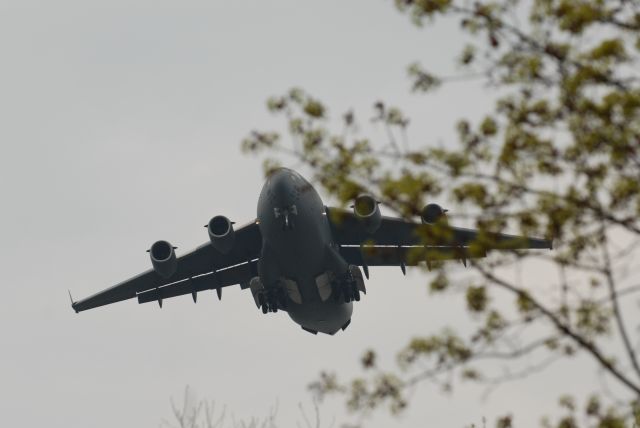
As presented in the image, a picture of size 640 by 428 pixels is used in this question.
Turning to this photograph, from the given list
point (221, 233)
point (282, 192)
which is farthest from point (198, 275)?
point (282, 192)

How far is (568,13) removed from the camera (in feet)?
30.5

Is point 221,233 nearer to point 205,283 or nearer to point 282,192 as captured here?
point 282,192

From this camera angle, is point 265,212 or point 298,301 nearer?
point 265,212

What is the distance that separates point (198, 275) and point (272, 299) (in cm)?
419

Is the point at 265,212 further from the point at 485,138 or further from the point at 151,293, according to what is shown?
the point at 485,138

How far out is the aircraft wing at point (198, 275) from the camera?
111 ft

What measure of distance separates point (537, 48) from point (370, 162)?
1.76 meters

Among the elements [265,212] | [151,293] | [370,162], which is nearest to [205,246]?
[151,293]

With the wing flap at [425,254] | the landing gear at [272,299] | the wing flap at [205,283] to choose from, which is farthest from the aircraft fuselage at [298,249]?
the wing flap at [425,254]

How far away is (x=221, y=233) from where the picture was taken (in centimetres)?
3014

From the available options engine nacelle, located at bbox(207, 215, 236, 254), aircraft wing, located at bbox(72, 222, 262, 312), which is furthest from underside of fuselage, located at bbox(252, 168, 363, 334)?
aircraft wing, located at bbox(72, 222, 262, 312)

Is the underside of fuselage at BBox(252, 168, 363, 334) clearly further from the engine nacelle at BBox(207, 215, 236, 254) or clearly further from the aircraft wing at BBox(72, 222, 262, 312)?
the aircraft wing at BBox(72, 222, 262, 312)

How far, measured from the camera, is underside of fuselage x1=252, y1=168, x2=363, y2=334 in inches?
1111

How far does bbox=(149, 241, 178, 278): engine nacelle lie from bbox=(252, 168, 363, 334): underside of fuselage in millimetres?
2554
